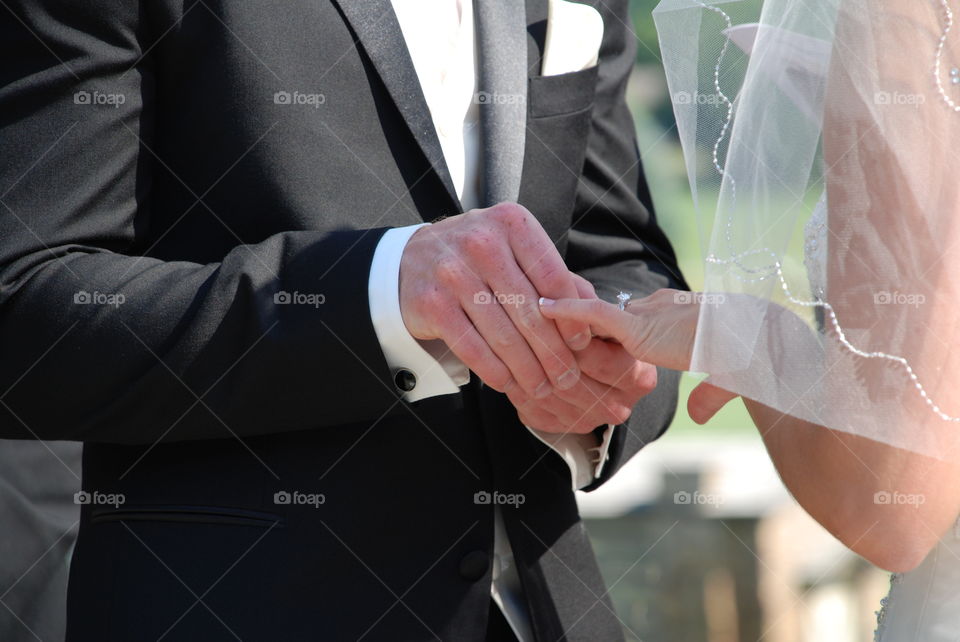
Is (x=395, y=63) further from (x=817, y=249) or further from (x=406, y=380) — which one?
(x=817, y=249)

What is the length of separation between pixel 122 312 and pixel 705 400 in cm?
74

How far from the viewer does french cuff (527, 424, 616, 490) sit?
1420mm

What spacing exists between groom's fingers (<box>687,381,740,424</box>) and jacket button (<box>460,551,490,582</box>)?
340 mm

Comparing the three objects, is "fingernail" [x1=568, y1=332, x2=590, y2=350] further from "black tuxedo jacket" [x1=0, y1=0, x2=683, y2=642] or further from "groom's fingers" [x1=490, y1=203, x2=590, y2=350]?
"black tuxedo jacket" [x1=0, y1=0, x2=683, y2=642]

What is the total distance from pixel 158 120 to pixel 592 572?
0.91 m

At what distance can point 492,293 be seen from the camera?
1.23m

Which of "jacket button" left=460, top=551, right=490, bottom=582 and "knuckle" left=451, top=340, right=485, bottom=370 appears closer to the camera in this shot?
"knuckle" left=451, top=340, right=485, bottom=370

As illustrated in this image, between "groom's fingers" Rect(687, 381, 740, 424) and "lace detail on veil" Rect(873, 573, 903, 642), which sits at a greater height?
"groom's fingers" Rect(687, 381, 740, 424)

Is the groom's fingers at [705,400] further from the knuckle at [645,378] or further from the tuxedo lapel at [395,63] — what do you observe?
the tuxedo lapel at [395,63]

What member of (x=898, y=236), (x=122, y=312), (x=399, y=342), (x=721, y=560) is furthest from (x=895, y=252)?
(x=721, y=560)

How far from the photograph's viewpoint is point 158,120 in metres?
1.30

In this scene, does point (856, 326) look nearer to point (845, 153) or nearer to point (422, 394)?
point (845, 153)

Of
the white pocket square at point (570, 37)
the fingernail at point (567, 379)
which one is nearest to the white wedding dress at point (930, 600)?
the fingernail at point (567, 379)

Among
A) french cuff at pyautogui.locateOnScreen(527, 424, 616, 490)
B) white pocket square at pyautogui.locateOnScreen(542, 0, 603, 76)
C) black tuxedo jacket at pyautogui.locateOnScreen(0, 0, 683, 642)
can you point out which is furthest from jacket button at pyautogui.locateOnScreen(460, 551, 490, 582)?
white pocket square at pyautogui.locateOnScreen(542, 0, 603, 76)
